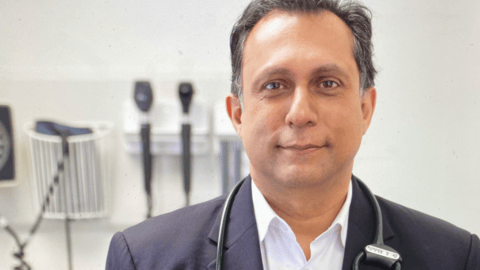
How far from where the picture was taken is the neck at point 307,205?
612 millimetres

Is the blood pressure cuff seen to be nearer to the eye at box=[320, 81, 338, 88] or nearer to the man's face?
the man's face

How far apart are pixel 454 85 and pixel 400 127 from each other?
0.54ft

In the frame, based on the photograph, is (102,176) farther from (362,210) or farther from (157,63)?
(362,210)

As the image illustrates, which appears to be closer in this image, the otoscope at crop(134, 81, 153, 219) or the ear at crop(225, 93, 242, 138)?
the ear at crop(225, 93, 242, 138)

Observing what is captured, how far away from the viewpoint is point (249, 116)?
61 cm

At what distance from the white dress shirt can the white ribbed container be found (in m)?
0.44

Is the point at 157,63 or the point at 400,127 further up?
the point at 157,63

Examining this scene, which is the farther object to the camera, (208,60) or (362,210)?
(208,60)

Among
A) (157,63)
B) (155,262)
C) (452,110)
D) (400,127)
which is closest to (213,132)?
(157,63)

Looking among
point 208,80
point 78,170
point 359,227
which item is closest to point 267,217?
point 359,227

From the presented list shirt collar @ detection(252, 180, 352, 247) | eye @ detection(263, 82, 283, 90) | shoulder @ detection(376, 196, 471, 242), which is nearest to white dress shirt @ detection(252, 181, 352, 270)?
shirt collar @ detection(252, 180, 352, 247)

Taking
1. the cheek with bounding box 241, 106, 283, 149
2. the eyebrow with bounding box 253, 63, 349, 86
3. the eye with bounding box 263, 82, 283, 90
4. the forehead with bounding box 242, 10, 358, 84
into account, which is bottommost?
the cheek with bounding box 241, 106, 283, 149

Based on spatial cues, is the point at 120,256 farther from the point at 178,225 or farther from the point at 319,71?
the point at 319,71

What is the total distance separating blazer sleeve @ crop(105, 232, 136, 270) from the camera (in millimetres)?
677
